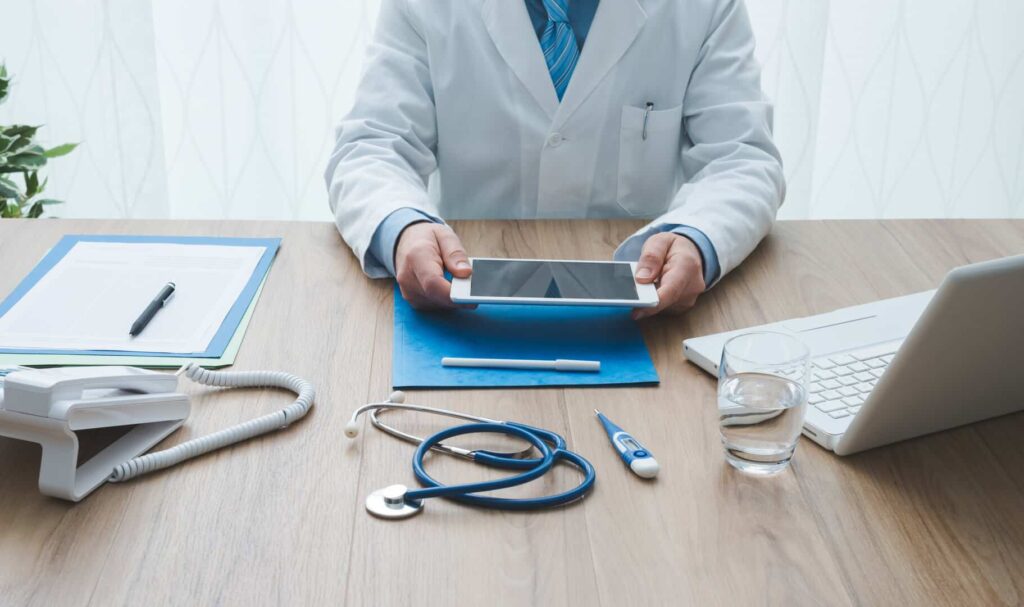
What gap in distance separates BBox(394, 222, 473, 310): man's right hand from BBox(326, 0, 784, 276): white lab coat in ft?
0.89

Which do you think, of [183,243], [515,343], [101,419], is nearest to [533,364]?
[515,343]

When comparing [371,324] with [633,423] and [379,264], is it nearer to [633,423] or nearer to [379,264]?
[379,264]

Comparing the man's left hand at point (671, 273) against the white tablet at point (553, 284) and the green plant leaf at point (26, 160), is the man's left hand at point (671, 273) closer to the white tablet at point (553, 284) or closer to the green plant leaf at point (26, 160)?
the white tablet at point (553, 284)

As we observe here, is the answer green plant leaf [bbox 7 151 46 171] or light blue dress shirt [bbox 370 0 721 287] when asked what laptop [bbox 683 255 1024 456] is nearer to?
light blue dress shirt [bbox 370 0 721 287]

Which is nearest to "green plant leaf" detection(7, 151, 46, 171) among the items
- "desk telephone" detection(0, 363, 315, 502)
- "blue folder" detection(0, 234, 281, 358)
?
"blue folder" detection(0, 234, 281, 358)

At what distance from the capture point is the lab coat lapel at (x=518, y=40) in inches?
56.9

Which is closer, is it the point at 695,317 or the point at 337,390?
the point at 337,390

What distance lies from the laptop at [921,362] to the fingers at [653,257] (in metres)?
0.11

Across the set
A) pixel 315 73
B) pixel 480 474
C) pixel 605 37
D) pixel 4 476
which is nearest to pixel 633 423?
pixel 480 474

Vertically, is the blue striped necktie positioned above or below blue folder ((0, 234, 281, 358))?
above

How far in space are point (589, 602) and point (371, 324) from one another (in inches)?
19.1

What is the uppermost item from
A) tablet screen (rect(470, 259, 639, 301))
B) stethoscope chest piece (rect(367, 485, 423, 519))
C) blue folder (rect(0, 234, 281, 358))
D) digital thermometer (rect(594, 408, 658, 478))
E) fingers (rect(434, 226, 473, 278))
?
stethoscope chest piece (rect(367, 485, 423, 519))

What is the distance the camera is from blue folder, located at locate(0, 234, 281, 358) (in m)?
0.96

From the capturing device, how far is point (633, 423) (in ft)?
2.85
